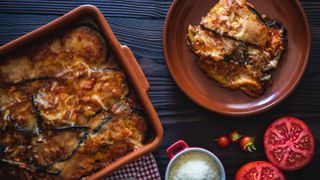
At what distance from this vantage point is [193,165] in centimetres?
260

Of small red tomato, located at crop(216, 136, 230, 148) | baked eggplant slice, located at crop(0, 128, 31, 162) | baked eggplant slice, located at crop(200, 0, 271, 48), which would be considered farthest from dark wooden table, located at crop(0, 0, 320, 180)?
baked eggplant slice, located at crop(0, 128, 31, 162)

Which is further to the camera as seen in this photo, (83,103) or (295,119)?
(295,119)

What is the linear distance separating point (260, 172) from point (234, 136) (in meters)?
0.27

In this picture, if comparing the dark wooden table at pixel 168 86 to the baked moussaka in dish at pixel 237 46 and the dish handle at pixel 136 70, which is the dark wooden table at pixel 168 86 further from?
the dish handle at pixel 136 70

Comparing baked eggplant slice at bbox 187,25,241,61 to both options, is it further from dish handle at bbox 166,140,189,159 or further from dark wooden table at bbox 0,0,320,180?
dish handle at bbox 166,140,189,159

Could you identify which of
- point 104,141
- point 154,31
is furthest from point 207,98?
point 104,141

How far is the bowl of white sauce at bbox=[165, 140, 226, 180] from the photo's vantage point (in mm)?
2582

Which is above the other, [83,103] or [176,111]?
[83,103]

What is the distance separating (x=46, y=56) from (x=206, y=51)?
92cm

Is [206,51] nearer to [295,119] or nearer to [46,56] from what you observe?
[295,119]

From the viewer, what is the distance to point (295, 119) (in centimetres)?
271

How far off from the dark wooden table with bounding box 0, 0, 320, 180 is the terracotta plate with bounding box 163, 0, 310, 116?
4.8 inches

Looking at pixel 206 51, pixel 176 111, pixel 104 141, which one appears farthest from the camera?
pixel 176 111

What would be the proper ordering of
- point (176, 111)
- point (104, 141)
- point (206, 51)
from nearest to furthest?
point (104, 141), point (206, 51), point (176, 111)
